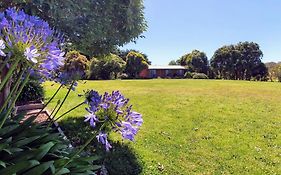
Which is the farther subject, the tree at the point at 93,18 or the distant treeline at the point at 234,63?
the distant treeline at the point at 234,63

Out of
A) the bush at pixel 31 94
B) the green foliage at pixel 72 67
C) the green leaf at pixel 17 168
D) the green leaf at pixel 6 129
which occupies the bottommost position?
the bush at pixel 31 94

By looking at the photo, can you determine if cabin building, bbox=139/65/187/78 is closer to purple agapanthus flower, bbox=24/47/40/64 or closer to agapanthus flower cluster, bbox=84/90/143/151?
agapanthus flower cluster, bbox=84/90/143/151

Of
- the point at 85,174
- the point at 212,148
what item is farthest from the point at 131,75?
the point at 85,174

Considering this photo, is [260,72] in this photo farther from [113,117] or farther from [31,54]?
[31,54]

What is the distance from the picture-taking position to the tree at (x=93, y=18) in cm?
368

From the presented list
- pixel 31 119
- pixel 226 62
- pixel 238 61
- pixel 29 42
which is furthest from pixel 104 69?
pixel 29 42

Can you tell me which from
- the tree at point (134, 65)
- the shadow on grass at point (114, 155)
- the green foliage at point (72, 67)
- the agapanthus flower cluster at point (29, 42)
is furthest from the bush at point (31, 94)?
the tree at point (134, 65)

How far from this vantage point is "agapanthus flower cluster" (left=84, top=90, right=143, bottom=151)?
1612 mm

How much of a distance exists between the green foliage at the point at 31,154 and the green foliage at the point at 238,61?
3728 centimetres

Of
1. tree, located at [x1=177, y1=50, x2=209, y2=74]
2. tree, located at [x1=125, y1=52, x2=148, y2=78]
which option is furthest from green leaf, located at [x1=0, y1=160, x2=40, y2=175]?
tree, located at [x1=177, y1=50, x2=209, y2=74]

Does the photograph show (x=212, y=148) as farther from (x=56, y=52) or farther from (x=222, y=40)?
(x=222, y=40)

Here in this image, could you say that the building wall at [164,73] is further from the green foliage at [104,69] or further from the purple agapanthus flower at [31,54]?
the purple agapanthus flower at [31,54]

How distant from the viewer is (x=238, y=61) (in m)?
37.7

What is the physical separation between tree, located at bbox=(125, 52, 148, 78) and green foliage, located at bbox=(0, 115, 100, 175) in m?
31.1
